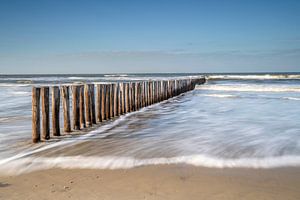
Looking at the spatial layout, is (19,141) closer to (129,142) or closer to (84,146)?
(84,146)

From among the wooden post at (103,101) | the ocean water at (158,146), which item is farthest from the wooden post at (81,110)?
the wooden post at (103,101)

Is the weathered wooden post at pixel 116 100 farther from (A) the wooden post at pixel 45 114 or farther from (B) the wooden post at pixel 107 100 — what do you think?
(A) the wooden post at pixel 45 114

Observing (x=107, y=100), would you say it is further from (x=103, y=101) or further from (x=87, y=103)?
(x=87, y=103)

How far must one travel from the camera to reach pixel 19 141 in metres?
6.96

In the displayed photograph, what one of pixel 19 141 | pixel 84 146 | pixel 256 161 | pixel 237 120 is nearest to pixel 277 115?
pixel 237 120

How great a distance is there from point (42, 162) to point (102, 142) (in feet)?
5.86

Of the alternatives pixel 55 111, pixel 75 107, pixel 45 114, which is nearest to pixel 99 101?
pixel 75 107

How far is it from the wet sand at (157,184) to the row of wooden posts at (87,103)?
2.58 metres

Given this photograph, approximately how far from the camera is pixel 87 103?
934 cm

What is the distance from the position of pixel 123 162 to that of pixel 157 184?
124 centimetres

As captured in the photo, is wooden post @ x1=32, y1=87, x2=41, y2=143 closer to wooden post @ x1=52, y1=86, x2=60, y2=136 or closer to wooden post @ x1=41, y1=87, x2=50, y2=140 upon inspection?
wooden post @ x1=41, y1=87, x2=50, y2=140

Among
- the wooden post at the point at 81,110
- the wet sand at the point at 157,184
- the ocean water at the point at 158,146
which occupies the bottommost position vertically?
the ocean water at the point at 158,146

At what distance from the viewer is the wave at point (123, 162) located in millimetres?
4930

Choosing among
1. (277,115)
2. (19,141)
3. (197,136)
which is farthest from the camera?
(277,115)
